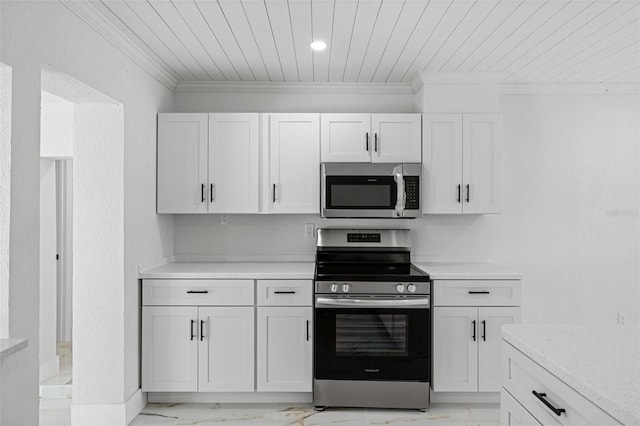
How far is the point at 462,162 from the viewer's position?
368cm

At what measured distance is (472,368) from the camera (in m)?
3.33

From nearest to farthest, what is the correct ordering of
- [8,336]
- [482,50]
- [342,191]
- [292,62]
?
1. [8,336]
2. [482,50]
3. [292,62]
4. [342,191]

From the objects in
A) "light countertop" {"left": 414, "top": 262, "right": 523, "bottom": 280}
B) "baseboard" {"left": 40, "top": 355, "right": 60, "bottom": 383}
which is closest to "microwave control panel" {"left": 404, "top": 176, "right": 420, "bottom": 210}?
"light countertop" {"left": 414, "top": 262, "right": 523, "bottom": 280}

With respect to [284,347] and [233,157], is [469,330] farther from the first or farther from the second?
[233,157]

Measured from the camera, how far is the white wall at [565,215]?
398 cm

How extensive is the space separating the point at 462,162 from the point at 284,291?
5.37ft

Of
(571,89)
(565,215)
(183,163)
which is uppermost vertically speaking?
(571,89)

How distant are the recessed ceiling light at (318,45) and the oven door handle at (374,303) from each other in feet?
5.33

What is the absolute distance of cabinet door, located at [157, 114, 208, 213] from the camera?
3.67 metres

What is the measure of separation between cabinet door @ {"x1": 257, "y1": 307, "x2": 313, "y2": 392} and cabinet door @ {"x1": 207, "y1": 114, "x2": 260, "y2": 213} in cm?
94

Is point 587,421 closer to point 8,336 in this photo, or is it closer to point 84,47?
point 8,336

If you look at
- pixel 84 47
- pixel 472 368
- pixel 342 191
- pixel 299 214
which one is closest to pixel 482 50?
pixel 342 191

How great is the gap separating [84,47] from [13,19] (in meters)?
0.63

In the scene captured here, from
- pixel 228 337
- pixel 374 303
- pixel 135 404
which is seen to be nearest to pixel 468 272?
pixel 374 303
